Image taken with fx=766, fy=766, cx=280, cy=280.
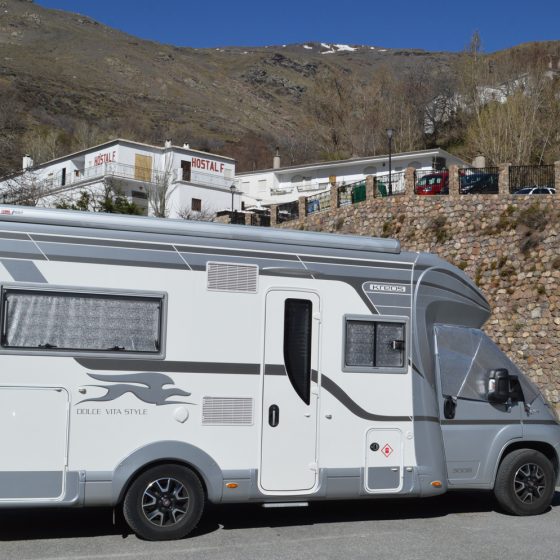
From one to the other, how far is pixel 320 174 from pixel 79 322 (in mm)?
47975

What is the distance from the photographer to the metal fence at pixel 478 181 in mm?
26234

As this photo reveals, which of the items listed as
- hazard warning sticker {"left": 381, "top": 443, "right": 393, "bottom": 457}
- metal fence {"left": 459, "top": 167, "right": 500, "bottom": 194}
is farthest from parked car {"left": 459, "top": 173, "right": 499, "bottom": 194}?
hazard warning sticker {"left": 381, "top": 443, "right": 393, "bottom": 457}

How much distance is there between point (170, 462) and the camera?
7.34m

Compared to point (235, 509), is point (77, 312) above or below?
above

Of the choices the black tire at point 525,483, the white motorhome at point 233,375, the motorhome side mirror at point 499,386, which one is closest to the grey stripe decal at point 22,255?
the white motorhome at point 233,375

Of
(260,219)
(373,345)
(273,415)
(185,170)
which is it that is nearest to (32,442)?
(273,415)

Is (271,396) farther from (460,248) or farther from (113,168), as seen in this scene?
(113,168)

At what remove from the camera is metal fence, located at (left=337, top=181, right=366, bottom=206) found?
1204 inches

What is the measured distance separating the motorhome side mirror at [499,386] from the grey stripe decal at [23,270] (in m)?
5.07

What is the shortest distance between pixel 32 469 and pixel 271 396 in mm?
2354

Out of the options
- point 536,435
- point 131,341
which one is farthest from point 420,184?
point 131,341

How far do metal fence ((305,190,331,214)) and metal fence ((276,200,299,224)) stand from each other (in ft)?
2.64

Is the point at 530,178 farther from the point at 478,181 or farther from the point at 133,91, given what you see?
the point at 133,91

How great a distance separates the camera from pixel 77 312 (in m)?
7.18
